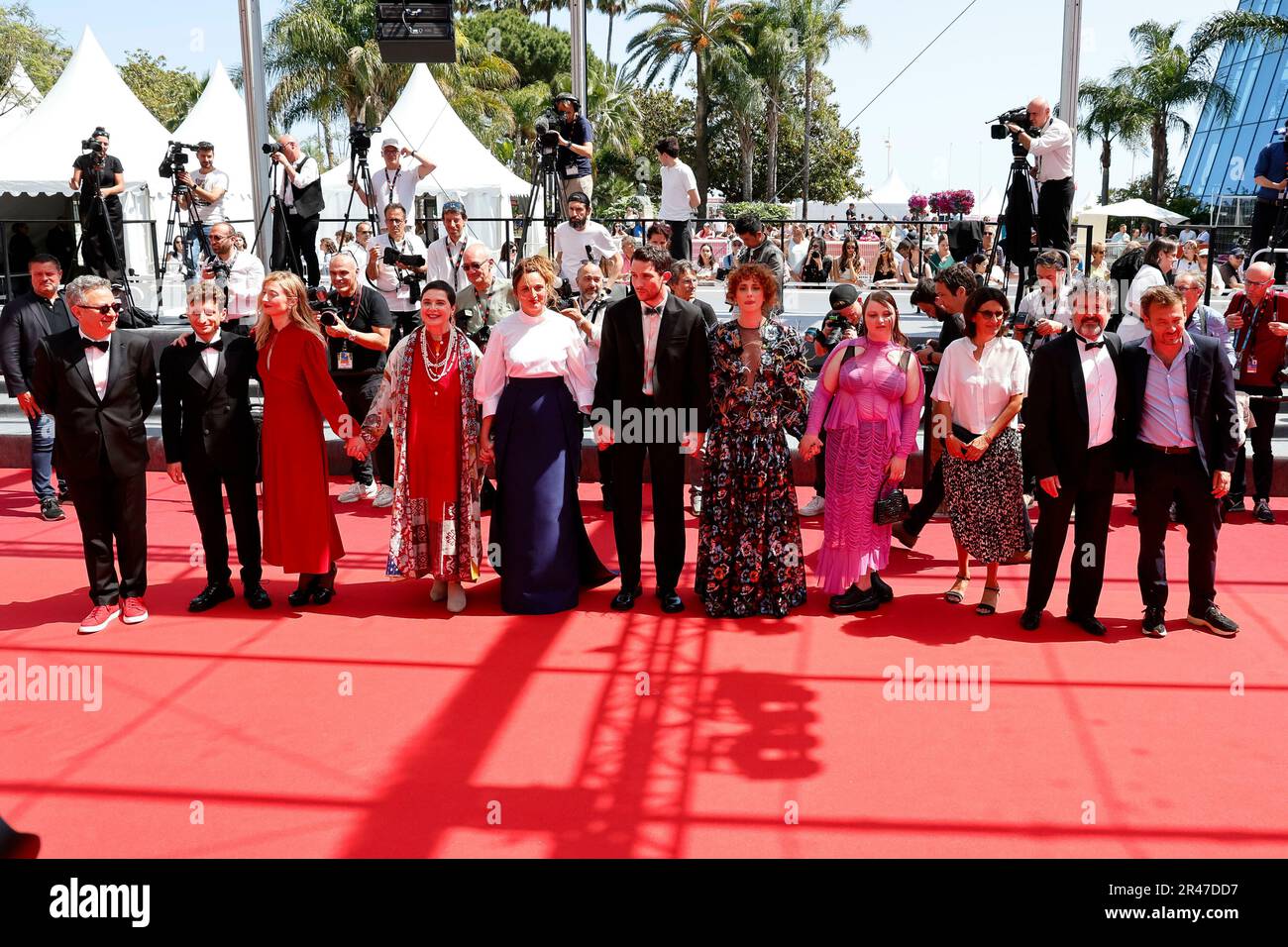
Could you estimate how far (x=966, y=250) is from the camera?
10203mm

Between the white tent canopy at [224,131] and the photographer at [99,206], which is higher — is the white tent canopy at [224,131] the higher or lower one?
the higher one

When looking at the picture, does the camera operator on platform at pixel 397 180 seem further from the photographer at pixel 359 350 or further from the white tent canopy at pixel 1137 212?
the white tent canopy at pixel 1137 212

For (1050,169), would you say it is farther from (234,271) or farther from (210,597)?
(210,597)

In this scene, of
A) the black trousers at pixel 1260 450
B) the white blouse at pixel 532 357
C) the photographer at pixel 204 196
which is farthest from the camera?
the photographer at pixel 204 196

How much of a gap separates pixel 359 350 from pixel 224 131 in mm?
15941

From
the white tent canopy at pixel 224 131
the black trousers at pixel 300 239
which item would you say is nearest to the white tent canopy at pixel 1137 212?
the white tent canopy at pixel 224 131

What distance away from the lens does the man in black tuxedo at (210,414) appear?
5.54 meters

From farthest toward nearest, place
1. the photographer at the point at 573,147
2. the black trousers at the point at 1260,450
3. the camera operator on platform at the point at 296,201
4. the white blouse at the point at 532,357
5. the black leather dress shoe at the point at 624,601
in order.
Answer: the camera operator on platform at the point at 296,201, the photographer at the point at 573,147, the black trousers at the point at 1260,450, the black leather dress shoe at the point at 624,601, the white blouse at the point at 532,357

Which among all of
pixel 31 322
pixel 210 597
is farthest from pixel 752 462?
pixel 31 322

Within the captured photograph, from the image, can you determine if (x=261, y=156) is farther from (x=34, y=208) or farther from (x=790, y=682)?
(x=34, y=208)

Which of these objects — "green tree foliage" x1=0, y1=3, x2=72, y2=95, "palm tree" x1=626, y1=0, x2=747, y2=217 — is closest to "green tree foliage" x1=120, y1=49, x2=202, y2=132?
"green tree foliage" x1=0, y1=3, x2=72, y2=95

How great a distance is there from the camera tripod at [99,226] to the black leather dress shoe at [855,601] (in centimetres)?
748
